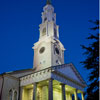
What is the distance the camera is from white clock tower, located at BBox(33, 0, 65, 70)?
36.0 metres

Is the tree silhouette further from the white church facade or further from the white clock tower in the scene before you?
the white clock tower

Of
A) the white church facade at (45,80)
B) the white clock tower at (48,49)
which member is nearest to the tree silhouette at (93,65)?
the white church facade at (45,80)

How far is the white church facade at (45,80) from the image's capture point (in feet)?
85.3

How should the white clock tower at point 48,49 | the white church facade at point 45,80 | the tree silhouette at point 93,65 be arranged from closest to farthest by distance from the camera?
the tree silhouette at point 93,65 < the white church facade at point 45,80 < the white clock tower at point 48,49

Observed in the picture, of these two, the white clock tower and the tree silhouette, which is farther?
the white clock tower

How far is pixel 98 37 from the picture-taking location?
13016 mm

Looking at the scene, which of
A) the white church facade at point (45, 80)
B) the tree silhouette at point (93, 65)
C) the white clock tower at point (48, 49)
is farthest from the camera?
the white clock tower at point (48, 49)

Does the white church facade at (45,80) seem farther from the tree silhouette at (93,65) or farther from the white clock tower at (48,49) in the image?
the tree silhouette at (93,65)

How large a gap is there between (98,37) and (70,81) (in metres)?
18.0

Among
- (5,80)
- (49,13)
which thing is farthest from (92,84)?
(49,13)

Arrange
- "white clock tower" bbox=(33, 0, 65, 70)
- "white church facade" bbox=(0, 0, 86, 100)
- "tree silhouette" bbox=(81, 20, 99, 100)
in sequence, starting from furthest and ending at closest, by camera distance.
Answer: "white clock tower" bbox=(33, 0, 65, 70), "white church facade" bbox=(0, 0, 86, 100), "tree silhouette" bbox=(81, 20, 99, 100)

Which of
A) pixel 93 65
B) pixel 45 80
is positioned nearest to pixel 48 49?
pixel 45 80

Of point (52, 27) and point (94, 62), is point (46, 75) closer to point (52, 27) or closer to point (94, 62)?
point (94, 62)

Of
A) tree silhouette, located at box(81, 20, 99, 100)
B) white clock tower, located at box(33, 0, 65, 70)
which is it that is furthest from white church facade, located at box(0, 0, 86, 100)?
tree silhouette, located at box(81, 20, 99, 100)
